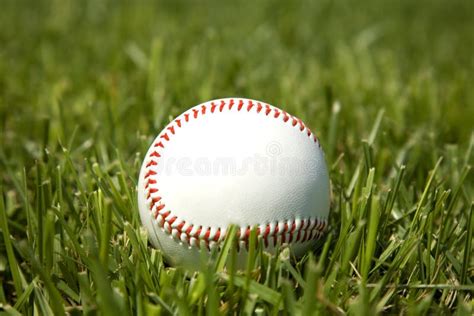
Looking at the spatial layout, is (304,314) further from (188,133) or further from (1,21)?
(1,21)

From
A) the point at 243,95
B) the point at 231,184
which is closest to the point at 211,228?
the point at 231,184

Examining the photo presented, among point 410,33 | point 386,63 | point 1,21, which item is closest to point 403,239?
point 386,63

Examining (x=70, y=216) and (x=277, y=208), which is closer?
(x=277, y=208)
